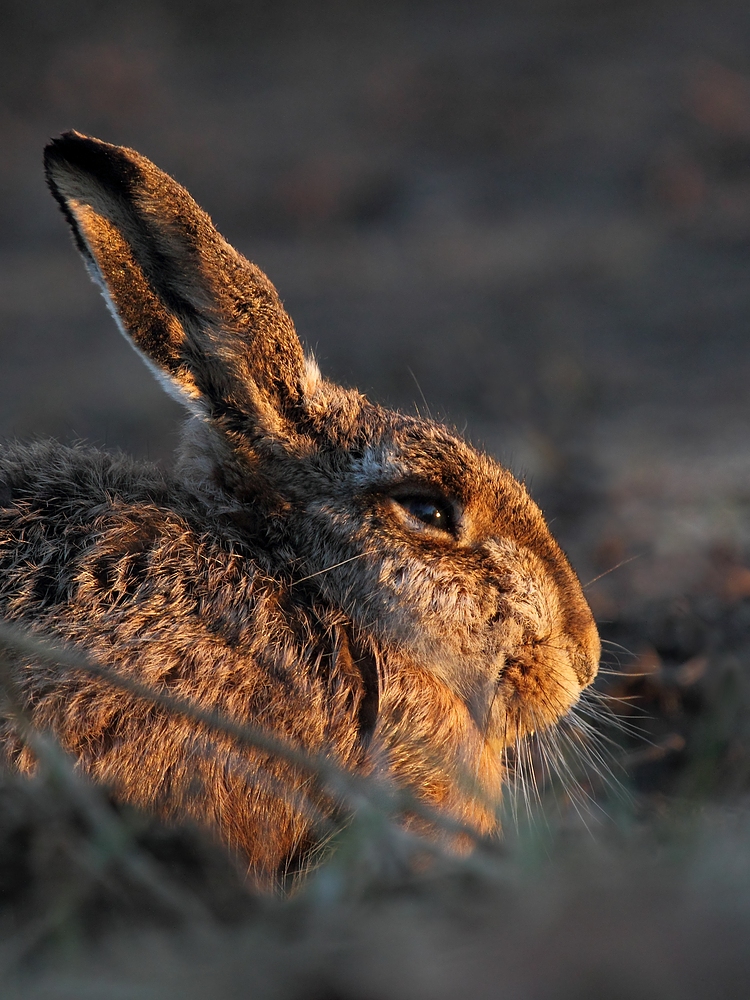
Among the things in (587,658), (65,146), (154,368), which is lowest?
(587,658)

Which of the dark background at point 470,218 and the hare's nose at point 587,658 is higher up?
the dark background at point 470,218

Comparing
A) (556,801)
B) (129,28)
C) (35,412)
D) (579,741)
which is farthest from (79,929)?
(129,28)

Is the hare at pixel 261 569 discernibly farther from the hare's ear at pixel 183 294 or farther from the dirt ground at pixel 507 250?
the dirt ground at pixel 507 250

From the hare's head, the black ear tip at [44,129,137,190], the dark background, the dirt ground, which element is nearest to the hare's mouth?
the hare's head

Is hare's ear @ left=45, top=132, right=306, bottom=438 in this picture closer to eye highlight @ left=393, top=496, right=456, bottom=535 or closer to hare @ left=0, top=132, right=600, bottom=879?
hare @ left=0, top=132, right=600, bottom=879

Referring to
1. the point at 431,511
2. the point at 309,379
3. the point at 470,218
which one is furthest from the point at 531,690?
the point at 470,218

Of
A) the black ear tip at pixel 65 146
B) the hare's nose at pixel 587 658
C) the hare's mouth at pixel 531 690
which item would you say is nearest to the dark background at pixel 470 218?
the hare's nose at pixel 587 658

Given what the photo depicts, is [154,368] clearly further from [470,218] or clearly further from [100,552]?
[470,218]
